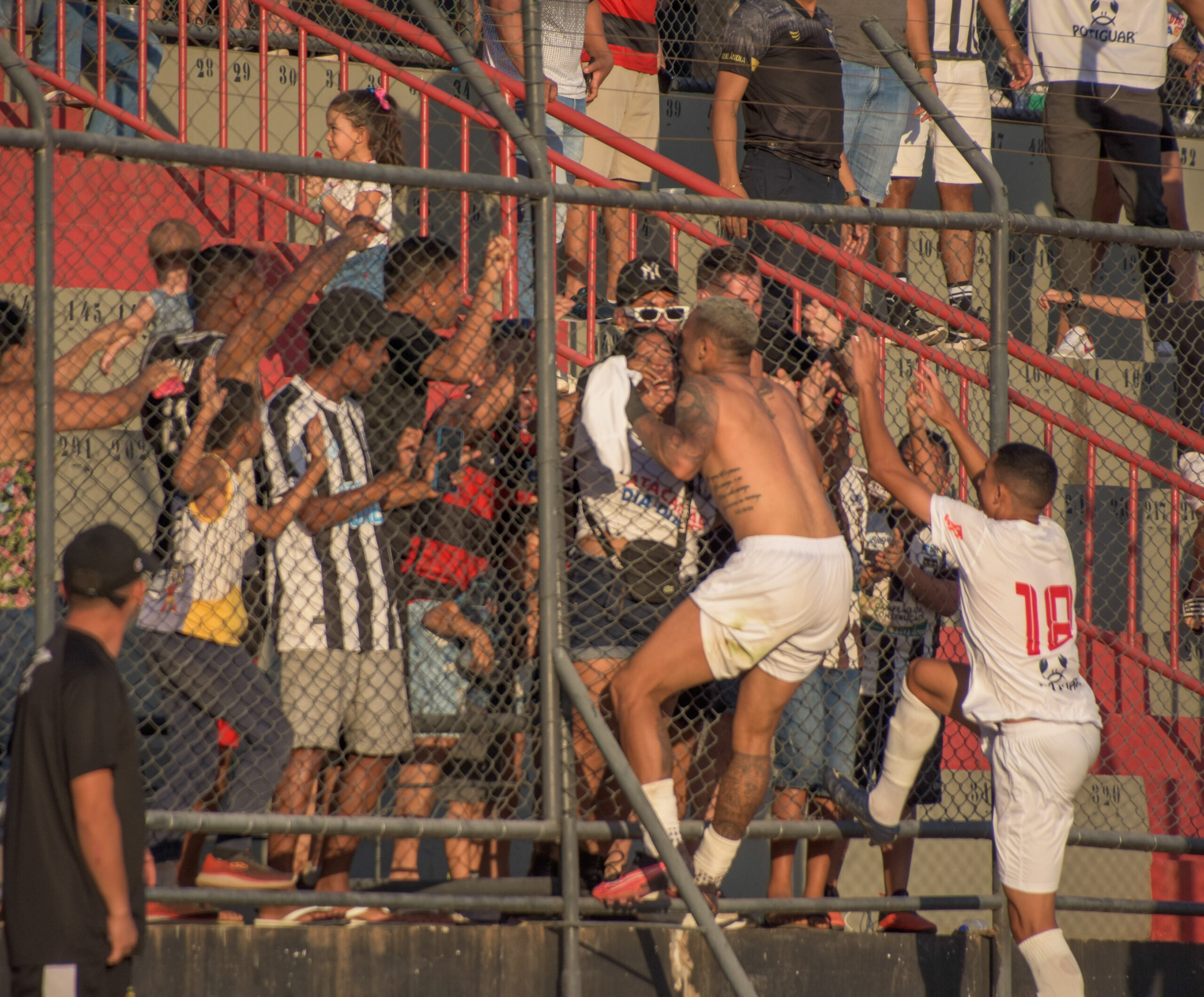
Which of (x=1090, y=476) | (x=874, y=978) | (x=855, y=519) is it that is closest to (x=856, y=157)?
(x=1090, y=476)

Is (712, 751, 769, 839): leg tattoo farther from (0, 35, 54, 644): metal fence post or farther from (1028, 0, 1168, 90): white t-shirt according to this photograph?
(1028, 0, 1168, 90): white t-shirt

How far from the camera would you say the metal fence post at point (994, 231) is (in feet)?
19.0

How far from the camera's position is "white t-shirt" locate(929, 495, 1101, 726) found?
537 centimetres

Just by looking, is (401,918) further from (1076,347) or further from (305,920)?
(1076,347)

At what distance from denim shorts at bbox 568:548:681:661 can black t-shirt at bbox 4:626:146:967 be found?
212 centimetres

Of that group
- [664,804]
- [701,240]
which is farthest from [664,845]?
[701,240]

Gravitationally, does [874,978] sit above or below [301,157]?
below

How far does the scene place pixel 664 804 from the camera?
16.7 feet

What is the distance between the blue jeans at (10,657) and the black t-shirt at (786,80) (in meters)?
4.71

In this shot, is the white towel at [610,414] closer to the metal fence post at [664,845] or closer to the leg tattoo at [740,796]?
the metal fence post at [664,845]

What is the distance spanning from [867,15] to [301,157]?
495 cm

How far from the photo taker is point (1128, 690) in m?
7.49

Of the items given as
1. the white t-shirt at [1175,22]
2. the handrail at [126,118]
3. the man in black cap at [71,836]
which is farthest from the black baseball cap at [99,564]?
the white t-shirt at [1175,22]

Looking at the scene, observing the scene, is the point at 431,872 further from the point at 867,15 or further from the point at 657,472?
the point at 867,15
